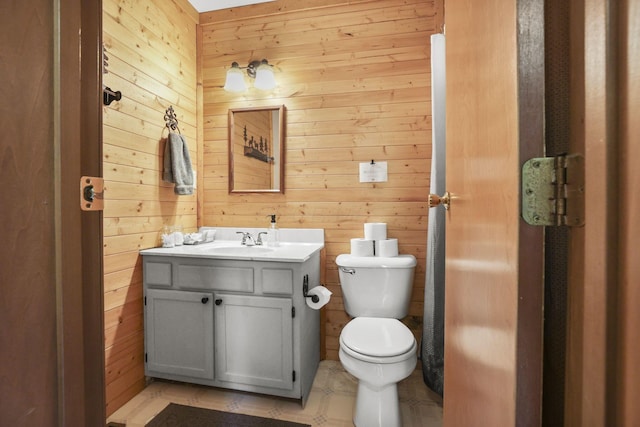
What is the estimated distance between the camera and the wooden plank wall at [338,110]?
1938mm

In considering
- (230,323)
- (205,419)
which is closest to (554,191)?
(230,323)

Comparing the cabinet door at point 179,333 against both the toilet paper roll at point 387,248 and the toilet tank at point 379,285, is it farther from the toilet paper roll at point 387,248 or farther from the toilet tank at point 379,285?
the toilet paper roll at point 387,248

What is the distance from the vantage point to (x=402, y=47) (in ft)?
6.37

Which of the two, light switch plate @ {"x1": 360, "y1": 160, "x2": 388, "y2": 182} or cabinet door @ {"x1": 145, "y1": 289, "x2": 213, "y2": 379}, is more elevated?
light switch plate @ {"x1": 360, "y1": 160, "x2": 388, "y2": 182}

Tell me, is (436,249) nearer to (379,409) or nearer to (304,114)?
(379,409)

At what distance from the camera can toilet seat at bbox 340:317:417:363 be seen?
4.21ft

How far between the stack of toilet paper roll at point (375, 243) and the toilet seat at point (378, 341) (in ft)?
1.41

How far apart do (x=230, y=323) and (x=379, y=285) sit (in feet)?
2.94

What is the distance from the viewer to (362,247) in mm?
1849

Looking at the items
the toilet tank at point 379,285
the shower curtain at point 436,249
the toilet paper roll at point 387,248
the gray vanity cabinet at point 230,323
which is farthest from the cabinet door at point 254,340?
the shower curtain at point 436,249

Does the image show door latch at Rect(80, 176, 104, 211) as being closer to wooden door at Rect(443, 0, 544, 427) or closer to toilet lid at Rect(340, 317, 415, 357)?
wooden door at Rect(443, 0, 544, 427)

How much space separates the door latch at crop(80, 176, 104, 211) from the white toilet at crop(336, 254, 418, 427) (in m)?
1.19

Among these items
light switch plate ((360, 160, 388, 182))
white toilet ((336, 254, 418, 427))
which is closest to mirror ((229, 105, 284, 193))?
light switch plate ((360, 160, 388, 182))

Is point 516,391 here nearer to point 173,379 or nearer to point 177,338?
point 177,338
